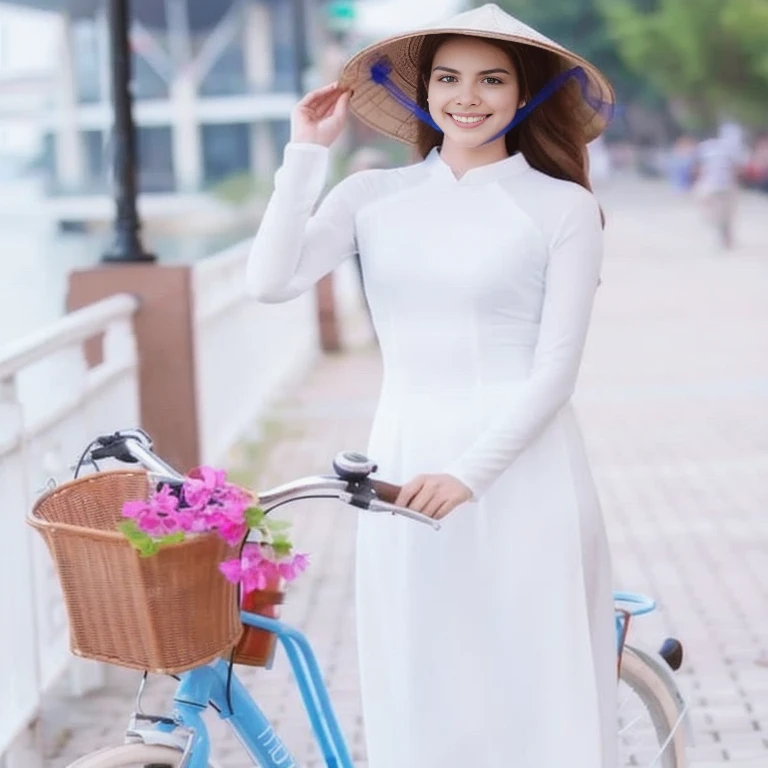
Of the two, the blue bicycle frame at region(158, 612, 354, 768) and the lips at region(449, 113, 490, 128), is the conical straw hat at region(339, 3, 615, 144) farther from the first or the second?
the blue bicycle frame at region(158, 612, 354, 768)

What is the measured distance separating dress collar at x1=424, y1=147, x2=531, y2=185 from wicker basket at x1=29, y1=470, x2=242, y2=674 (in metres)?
0.91

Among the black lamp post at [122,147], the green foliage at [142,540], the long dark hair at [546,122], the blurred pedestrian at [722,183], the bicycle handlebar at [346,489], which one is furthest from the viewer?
the blurred pedestrian at [722,183]

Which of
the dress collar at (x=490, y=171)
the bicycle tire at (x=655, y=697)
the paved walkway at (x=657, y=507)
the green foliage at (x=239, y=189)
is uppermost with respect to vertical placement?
the dress collar at (x=490, y=171)

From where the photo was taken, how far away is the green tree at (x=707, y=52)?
2751 inches

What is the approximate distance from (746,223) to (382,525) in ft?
116

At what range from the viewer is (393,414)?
311 cm

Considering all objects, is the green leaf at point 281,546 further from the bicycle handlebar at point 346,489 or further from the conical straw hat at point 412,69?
the conical straw hat at point 412,69

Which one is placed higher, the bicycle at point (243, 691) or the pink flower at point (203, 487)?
the pink flower at point (203, 487)

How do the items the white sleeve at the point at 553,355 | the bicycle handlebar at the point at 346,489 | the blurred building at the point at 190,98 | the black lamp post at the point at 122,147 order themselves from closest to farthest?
1. the bicycle handlebar at the point at 346,489
2. the white sleeve at the point at 553,355
3. the black lamp post at the point at 122,147
4. the blurred building at the point at 190,98

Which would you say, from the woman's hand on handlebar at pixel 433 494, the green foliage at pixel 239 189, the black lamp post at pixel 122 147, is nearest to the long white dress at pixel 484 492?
the woman's hand on handlebar at pixel 433 494

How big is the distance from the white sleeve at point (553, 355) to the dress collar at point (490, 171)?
0.52 feet

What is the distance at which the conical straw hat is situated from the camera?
3002mm

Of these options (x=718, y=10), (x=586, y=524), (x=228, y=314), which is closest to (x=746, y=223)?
(x=228, y=314)

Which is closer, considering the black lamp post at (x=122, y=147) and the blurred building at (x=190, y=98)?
the black lamp post at (x=122, y=147)
